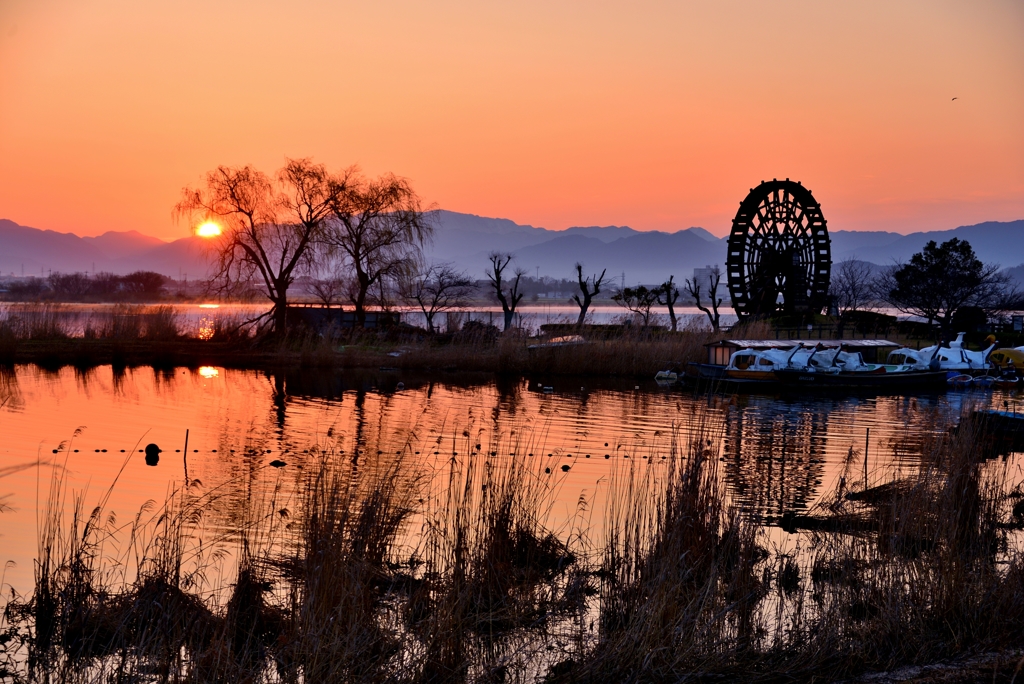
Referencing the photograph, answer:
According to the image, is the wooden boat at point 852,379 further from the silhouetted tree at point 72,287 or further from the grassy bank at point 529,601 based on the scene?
the silhouetted tree at point 72,287

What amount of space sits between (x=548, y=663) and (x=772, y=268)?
4726 centimetres

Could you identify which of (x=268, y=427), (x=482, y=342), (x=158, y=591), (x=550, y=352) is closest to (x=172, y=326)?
(x=482, y=342)

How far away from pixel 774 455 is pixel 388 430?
7.80 m

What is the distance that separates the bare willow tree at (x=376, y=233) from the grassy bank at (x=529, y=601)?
1376 inches

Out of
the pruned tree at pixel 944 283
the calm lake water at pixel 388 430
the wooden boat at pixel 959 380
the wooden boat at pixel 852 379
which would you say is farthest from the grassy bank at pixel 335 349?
the pruned tree at pixel 944 283

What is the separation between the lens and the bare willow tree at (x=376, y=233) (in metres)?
44.0

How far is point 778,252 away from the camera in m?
52.2

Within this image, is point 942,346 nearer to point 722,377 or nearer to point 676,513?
point 722,377

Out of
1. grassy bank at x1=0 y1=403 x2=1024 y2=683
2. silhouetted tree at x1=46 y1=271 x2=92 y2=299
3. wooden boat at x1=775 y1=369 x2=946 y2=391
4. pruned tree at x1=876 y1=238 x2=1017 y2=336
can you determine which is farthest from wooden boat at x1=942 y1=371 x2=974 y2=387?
silhouetted tree at x1=46 y1=271 x2=92 y2=299

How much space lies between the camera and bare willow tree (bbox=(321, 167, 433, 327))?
43969 millimetres

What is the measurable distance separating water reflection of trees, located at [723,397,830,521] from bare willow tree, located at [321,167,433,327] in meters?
21.8

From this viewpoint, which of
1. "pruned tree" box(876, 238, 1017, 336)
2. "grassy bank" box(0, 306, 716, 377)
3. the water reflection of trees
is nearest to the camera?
the water reflection of trees

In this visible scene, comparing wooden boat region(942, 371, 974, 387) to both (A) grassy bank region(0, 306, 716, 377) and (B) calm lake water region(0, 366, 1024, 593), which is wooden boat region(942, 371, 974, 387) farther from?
(A) grassy bank region(0, 306, 716, 377)

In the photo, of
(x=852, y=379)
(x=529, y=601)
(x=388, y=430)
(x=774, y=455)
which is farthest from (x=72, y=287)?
(x=529, y=601)
